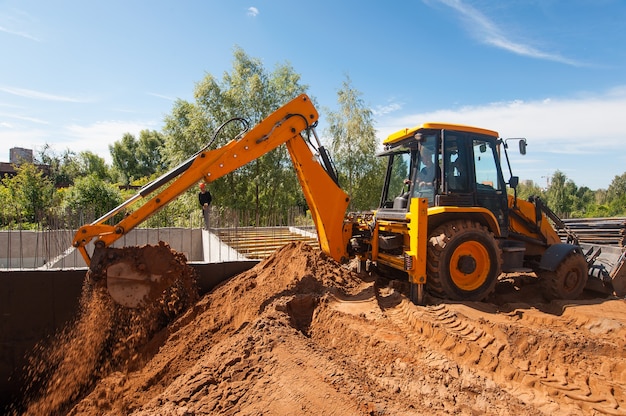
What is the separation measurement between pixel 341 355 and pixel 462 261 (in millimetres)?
2246

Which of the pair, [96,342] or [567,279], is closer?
[96,342]

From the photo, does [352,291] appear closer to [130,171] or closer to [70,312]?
[70,312]

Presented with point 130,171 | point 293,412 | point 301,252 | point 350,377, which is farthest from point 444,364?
point 130,171

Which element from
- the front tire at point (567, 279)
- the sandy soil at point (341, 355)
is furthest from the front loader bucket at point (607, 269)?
the sandy soil at point (341, 355)

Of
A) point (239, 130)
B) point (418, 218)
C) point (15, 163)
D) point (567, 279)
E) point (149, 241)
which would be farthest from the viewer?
point (15, 163)

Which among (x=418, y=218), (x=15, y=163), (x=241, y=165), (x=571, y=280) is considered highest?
(x=15, y=163)

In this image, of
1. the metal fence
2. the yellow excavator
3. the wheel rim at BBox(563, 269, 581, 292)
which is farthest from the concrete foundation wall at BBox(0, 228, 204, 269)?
the wheel rim at BBox(563, 269, 581, 292)

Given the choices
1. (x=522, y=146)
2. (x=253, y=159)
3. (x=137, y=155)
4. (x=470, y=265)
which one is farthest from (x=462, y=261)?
(x=137, y=155)

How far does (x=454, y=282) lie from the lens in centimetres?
472

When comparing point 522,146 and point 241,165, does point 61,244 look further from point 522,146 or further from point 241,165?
point 522,146

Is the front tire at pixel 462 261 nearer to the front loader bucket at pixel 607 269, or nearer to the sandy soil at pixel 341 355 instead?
the sandy soil at pixel 341 355

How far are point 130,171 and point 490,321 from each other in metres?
48.9

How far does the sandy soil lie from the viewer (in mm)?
2586

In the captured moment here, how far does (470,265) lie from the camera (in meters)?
4.71
